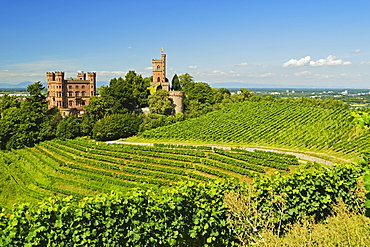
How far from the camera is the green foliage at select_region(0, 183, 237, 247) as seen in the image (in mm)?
10672

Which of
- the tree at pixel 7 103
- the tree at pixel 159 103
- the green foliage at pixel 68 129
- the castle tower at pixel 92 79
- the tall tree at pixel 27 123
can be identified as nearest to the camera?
the tall tree at pixel 27 123

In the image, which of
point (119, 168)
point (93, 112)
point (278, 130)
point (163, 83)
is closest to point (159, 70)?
point (163, 83)

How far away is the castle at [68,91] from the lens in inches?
2466

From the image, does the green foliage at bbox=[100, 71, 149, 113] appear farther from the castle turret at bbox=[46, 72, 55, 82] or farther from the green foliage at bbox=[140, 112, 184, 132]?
the castle turret at bbox=[46, 72, 55, 82]

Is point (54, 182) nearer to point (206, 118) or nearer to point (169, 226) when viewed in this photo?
point (169, 226)

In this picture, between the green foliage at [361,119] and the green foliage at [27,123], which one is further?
the green foliage at [27,123]

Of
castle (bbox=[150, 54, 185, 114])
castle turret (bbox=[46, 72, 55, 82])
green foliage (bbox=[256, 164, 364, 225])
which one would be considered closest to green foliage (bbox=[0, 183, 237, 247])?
green foliage (bbox=[256, 164, 364, 225])

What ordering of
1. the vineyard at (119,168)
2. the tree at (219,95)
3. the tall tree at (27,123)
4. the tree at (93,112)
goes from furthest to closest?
the tree at (219,95) < the tree at (93,112) < the tall tree at (27,123) < the vineyard at (119,168)

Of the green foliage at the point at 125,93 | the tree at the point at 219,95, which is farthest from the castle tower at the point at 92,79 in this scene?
the tree at the point at 219,95

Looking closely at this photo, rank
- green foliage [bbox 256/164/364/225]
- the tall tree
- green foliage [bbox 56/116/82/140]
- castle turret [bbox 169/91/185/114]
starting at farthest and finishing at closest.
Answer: castle turret [bbox 169/91/185/114]
green foliage [bbox 56/116/82/140]
the tall tree
green foliage [bbox 256/164/364/225]

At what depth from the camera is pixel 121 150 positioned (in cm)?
3697

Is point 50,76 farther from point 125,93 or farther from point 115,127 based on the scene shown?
point 115,127

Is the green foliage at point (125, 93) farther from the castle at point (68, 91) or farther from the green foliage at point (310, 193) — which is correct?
the green foliage at point (310, 193)

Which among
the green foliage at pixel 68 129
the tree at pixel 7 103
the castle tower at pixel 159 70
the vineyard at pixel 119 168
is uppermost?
the castle tower at pixel 159 70
